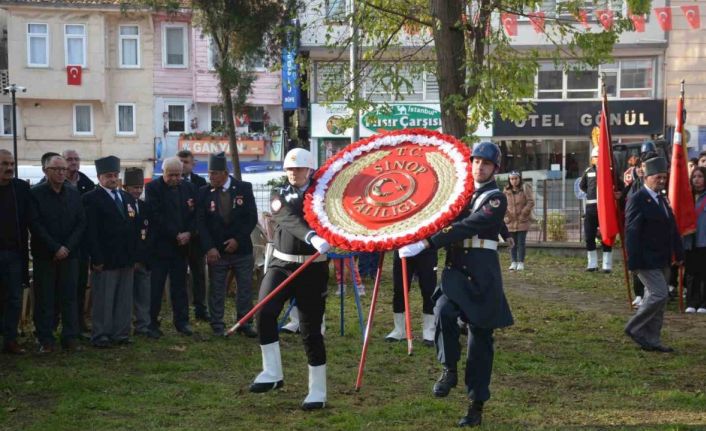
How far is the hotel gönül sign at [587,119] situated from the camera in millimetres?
37031

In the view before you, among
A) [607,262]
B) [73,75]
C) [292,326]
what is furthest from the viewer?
[73,75]

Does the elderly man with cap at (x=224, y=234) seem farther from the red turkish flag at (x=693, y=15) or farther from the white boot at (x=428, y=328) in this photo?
the red turkish flag at (x=693, y=15)

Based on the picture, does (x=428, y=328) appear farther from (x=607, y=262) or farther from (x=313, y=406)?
(x=607, y=262)

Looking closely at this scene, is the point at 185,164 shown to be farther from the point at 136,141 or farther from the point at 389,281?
the point at 136,141

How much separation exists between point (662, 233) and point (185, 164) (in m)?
5.59

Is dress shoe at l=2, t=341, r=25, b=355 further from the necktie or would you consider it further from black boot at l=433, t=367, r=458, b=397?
black boot at l=433, t=367, r=458, b=397

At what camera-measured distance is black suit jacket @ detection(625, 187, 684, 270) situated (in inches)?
393

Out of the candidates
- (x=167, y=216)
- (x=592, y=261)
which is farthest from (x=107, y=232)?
(x=592, y=261)

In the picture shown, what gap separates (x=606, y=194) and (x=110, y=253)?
5977 mm

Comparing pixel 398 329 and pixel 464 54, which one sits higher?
pixel 464 54

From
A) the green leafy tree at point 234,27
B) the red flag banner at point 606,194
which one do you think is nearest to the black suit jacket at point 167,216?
the red flag banner at point 606,194

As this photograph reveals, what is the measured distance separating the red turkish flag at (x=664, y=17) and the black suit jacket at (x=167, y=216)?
95.2 ft

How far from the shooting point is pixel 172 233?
10.7 meters

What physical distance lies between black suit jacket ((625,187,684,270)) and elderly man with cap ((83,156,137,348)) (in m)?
5.15
